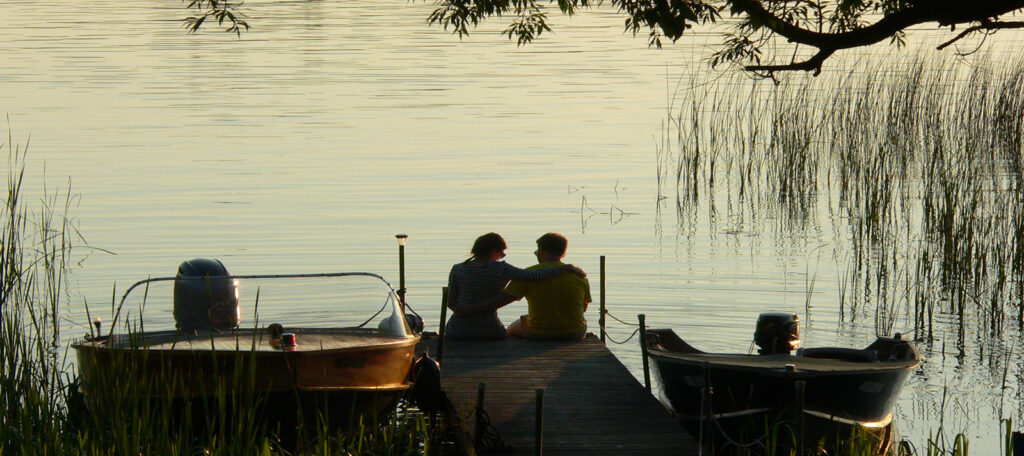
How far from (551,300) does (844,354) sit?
2545 mm

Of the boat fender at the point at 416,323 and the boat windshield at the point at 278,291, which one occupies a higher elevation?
the boat windshield at the point at 278,291

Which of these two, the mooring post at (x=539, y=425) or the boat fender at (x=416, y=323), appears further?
the boat fender at (x=416, y=323)

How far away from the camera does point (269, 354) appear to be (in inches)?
380

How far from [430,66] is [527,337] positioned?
27650 mm

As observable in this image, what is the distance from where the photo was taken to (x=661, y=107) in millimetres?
31500

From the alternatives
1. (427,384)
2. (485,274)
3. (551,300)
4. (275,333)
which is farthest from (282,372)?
(551,300)

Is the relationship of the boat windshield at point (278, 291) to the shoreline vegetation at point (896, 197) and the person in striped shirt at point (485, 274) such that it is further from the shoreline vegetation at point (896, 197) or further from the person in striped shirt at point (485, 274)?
the shoreline vegetation at point (896, 197)

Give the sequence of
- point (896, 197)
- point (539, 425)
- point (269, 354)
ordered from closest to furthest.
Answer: point (539, 425)
point (269, 354)
point (896, 197)

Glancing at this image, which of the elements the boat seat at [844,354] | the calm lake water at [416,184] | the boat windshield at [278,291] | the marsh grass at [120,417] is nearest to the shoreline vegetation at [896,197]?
the calm lake water at [416,184]

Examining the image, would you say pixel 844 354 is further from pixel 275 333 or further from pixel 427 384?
pixel 275 333

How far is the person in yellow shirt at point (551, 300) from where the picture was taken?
485 inches

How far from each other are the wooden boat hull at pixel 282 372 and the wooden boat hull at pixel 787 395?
2.07m

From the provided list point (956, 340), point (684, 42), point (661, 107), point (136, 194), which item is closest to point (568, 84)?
point (661, 107)

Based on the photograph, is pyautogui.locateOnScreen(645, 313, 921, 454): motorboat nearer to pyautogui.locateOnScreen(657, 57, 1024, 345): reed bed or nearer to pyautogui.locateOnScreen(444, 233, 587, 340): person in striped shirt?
pyautogui.locateOnScreen(444, 233, 587, 340): person in striped shirt
